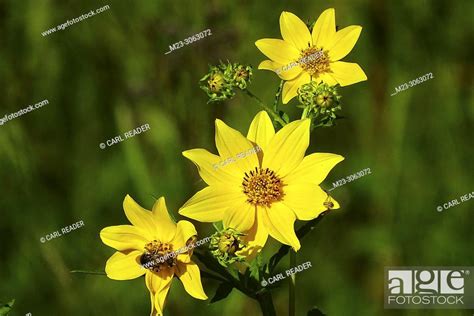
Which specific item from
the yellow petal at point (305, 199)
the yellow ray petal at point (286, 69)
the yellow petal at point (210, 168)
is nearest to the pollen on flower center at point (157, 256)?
the yellow petal at point (210, 168)

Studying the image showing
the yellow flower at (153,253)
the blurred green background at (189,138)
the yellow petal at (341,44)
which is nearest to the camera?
the yellow flower at (153,253)

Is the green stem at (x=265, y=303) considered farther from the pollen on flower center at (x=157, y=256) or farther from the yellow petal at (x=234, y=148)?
the yellow petal at (x=234, y=148)

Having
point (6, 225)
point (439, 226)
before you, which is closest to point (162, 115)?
point (6, 225)

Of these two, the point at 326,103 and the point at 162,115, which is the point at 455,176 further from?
the point at 326,103

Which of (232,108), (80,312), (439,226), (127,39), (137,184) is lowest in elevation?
(80,312)

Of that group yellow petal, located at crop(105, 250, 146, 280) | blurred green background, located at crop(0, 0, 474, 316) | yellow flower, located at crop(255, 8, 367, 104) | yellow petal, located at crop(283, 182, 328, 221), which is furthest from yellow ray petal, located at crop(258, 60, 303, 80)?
blurred green background, located at crop(0, 0, 474, 316)

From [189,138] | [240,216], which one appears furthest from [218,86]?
[189,138]
